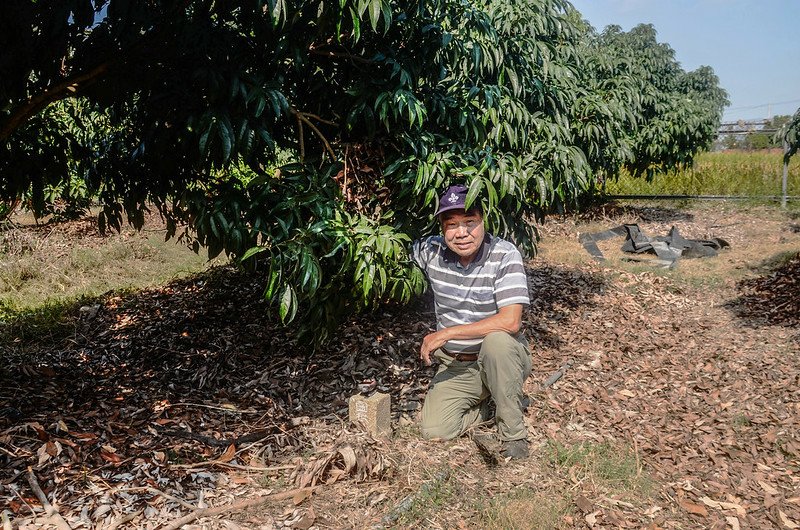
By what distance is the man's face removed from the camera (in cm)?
321

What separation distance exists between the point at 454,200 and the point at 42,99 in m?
2.05

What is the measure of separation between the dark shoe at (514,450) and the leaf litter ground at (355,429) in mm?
57

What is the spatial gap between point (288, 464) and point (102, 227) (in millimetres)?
1866

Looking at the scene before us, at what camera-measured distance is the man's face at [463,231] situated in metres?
3.21

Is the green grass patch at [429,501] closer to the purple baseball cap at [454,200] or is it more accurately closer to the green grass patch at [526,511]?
the green grass patch at [526,511]

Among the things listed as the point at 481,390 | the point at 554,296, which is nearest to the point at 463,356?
the point at 481,390

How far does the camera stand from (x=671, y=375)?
14.8 feet

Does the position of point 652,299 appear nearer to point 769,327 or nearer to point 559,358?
point 769,327

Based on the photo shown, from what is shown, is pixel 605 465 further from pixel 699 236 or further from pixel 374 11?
pixel 699 236

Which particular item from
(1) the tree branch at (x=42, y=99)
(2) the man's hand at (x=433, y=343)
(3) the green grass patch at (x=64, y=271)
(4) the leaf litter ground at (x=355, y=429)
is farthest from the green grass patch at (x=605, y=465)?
(3) the green grass patch at (x=64, y=271)

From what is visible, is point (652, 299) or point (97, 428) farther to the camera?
point (652, 299)

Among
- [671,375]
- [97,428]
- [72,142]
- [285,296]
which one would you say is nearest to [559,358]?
[671,375]

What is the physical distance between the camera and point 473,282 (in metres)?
3.28

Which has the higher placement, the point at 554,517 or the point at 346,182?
the point at 346,182
